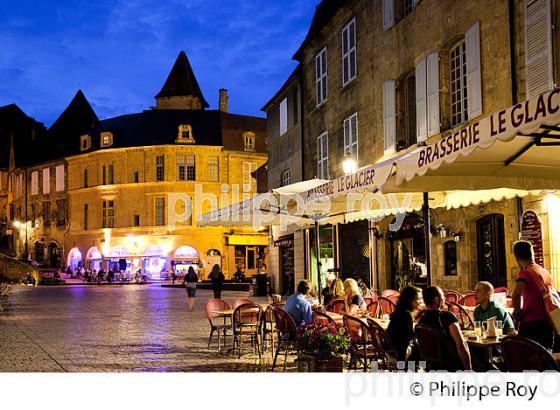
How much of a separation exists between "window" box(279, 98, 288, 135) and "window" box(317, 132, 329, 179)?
4.82 meters

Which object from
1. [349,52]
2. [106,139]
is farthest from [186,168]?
[349,52]

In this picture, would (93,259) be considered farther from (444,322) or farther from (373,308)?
(444,322)

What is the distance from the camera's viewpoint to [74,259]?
2346 inches

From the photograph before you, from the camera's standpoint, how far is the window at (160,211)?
2153 inches

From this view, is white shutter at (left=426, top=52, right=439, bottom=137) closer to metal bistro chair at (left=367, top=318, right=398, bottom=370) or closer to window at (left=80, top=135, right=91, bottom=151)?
metal bistro chair at (left=367, top=318, right=398, bottom=370)

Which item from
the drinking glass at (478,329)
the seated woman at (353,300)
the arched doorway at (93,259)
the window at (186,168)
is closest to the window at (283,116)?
the seated woman at (353,300)

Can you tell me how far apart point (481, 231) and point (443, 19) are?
4752mm

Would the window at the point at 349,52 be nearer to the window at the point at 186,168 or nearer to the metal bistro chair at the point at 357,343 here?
the metal bistro chair at the point at 357,343

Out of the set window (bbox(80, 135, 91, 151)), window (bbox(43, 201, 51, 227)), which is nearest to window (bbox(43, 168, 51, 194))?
window (bbox(43, 201, 51, 227))

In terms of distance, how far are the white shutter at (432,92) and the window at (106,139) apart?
44.5 metres

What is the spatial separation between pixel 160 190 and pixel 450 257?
4115cm

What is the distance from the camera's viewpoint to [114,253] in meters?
56.0
